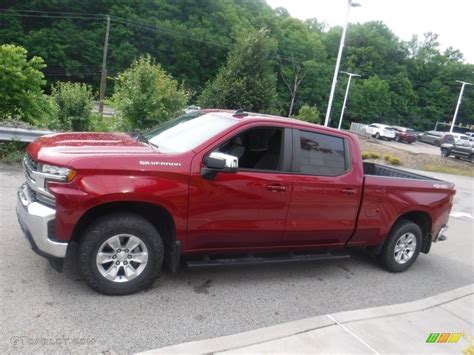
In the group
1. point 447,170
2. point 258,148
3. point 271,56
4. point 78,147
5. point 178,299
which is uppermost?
point 271,56

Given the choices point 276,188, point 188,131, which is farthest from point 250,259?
point 188,131

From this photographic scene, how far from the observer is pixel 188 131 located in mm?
4773

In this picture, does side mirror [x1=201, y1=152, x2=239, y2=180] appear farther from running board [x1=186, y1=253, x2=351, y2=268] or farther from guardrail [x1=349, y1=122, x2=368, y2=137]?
guardrail [x1=349, y1=122, x2=368, y2=137]

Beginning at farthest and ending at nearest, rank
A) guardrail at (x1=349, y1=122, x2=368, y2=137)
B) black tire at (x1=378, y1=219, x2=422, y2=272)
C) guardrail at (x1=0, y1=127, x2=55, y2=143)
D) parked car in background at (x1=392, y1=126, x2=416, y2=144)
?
1. guardrail at (x1=349, y1=122, x2=368, y2=137)
2. parked car in background at (x1=392, y1=126, x2=416, y2=144)
3. guardrail at (x1=0, y1=127, x2=55, y2=143)
4. black tire at (x1=378, y1=219, x2=422, y2=272)

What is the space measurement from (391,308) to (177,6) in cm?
7093

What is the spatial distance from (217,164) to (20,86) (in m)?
7.72

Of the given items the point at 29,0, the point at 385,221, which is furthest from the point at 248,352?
the point at 29,0

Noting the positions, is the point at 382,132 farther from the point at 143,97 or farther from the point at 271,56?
the point at 143,97

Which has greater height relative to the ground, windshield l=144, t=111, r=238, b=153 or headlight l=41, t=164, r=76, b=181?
windshield l=144, t=111, r=238, b=153

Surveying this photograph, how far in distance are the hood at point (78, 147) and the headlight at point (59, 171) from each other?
0.05m

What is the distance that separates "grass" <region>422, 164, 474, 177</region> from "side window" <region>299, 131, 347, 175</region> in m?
20.1

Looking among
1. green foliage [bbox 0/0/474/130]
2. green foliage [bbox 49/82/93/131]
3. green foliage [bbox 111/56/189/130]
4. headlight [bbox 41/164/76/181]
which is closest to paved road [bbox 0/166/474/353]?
headlight [bbox 41/164/76/181]

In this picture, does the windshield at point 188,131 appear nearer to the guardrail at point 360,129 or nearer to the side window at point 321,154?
the side window at point 321,154

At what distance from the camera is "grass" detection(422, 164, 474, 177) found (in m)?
23.5
